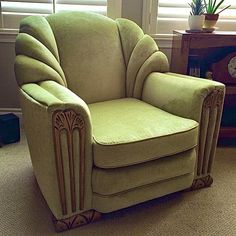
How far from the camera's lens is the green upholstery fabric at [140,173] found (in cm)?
129

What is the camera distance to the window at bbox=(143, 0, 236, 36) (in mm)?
2244

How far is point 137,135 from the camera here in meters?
1.31

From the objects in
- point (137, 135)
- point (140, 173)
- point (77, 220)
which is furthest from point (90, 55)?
point (77, 220)

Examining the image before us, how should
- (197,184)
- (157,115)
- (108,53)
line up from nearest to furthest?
(157,115) → (197,184) → (108,53)

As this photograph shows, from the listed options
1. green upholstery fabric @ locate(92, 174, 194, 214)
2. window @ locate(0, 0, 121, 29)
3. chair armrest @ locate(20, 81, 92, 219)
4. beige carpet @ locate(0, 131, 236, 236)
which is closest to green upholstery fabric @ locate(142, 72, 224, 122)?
green upholstery fabric @ locate(92, 174, 194, 214)

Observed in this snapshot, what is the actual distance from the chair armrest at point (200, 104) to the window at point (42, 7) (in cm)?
82

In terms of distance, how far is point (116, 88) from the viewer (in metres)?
1.91

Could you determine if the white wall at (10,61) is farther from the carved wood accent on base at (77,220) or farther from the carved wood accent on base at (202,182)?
the carved wood accent on base at (77,220)

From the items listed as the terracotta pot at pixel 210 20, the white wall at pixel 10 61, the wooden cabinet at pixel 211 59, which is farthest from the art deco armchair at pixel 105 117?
the terracotta pot at pixel 210 20

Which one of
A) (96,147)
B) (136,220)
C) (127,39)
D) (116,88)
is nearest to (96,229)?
A: (136,220)

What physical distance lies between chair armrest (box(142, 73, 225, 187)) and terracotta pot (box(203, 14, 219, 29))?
1.83 ft

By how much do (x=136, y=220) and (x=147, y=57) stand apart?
97cm

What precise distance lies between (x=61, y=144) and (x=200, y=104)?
71 cm

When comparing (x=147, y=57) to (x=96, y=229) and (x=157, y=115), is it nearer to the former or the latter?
(x=157, y=115)
